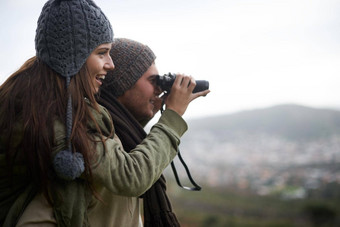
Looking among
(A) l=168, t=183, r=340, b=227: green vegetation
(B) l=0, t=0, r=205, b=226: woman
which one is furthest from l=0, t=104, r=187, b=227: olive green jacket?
(A) l=168, t=183, r=340, b=227: green vegetation

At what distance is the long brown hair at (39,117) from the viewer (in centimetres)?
102

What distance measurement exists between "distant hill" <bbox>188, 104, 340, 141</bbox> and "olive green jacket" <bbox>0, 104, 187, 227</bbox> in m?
68.0

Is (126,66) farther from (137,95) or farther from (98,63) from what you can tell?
(98,63)

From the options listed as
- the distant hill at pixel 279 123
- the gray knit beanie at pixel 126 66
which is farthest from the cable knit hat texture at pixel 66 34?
the distant hill at pixel 279 123

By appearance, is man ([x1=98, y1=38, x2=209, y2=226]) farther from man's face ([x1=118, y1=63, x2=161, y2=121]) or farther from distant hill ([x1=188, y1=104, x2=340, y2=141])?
distant hill ([x1=188, y1=104, x2=340, y2=141])

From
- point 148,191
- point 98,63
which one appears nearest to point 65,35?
point 98,63

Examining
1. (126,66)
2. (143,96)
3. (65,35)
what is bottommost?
(143,96)

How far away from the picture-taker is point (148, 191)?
1.44 metres

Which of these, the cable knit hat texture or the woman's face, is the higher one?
the cable knit hat texture

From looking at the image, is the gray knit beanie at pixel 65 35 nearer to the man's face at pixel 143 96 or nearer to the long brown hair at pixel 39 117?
the long brown hair at pixel 39 117

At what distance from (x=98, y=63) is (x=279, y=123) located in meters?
78.8

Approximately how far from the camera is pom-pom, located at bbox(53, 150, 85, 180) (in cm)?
98

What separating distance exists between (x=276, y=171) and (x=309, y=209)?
20.5 meters

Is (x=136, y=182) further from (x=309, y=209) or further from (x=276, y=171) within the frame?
(x=276, y=171)
